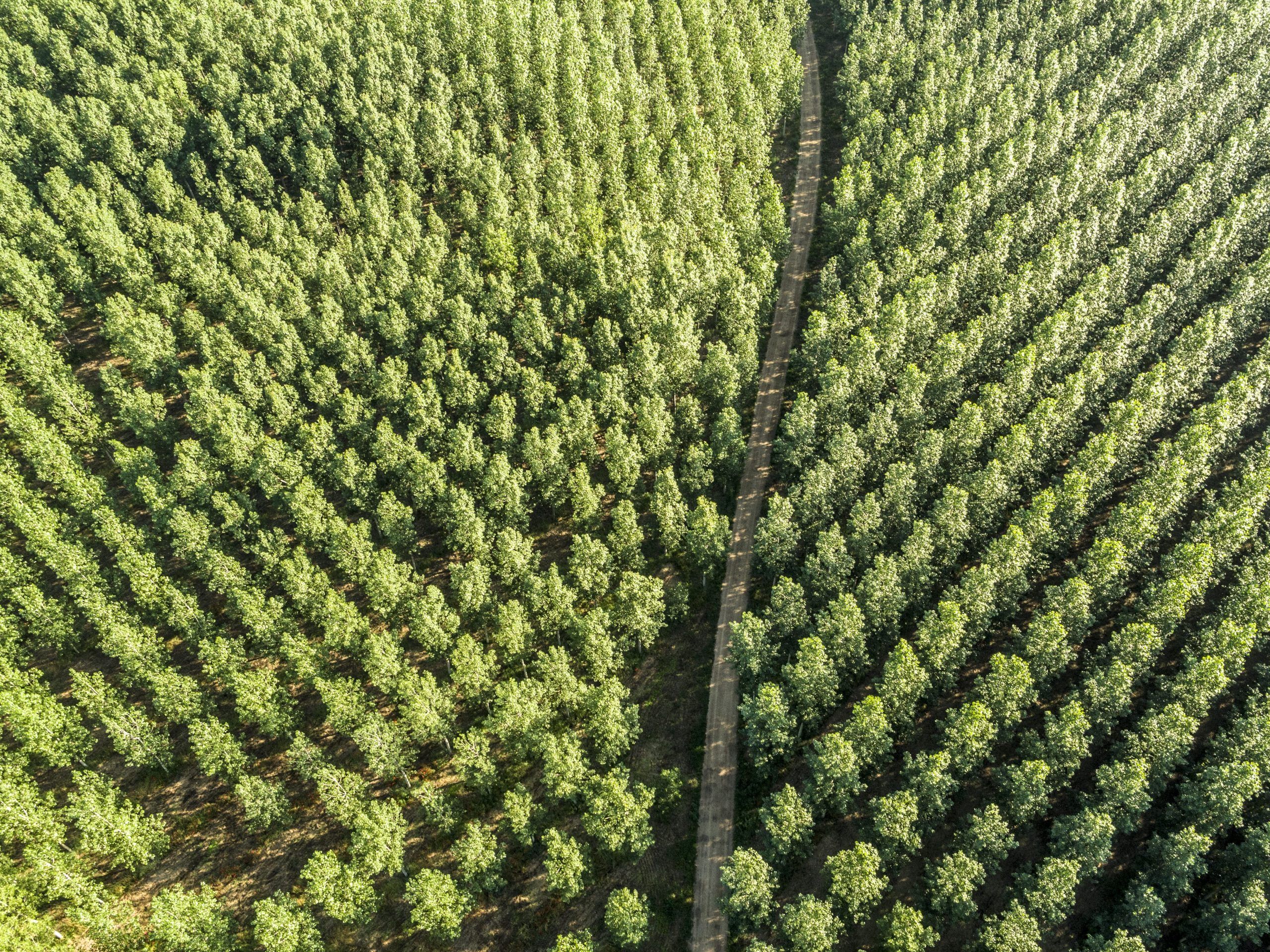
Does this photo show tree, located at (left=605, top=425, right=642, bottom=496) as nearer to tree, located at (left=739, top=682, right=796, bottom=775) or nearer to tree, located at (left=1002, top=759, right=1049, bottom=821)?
tree, located at (left=739, top=682, right=796, bottom=775)

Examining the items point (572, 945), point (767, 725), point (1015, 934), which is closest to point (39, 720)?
point (572, 945)

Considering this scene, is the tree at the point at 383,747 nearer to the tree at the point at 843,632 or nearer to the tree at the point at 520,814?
the tree at the point at 520,814

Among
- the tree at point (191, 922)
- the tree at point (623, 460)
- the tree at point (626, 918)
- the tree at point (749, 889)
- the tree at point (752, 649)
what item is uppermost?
the tree at point (623, 460)

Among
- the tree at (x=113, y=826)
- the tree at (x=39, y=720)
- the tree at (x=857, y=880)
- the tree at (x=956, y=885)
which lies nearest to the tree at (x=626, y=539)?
the tree at (x=857, y=880)

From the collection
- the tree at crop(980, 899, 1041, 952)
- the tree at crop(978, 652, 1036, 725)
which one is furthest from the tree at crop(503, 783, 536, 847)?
the tree at crop(978, 652, 1036, 725)

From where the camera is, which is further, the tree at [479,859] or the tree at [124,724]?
the tree at [124,724]

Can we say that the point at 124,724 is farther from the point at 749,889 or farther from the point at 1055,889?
the point at 1055,889
